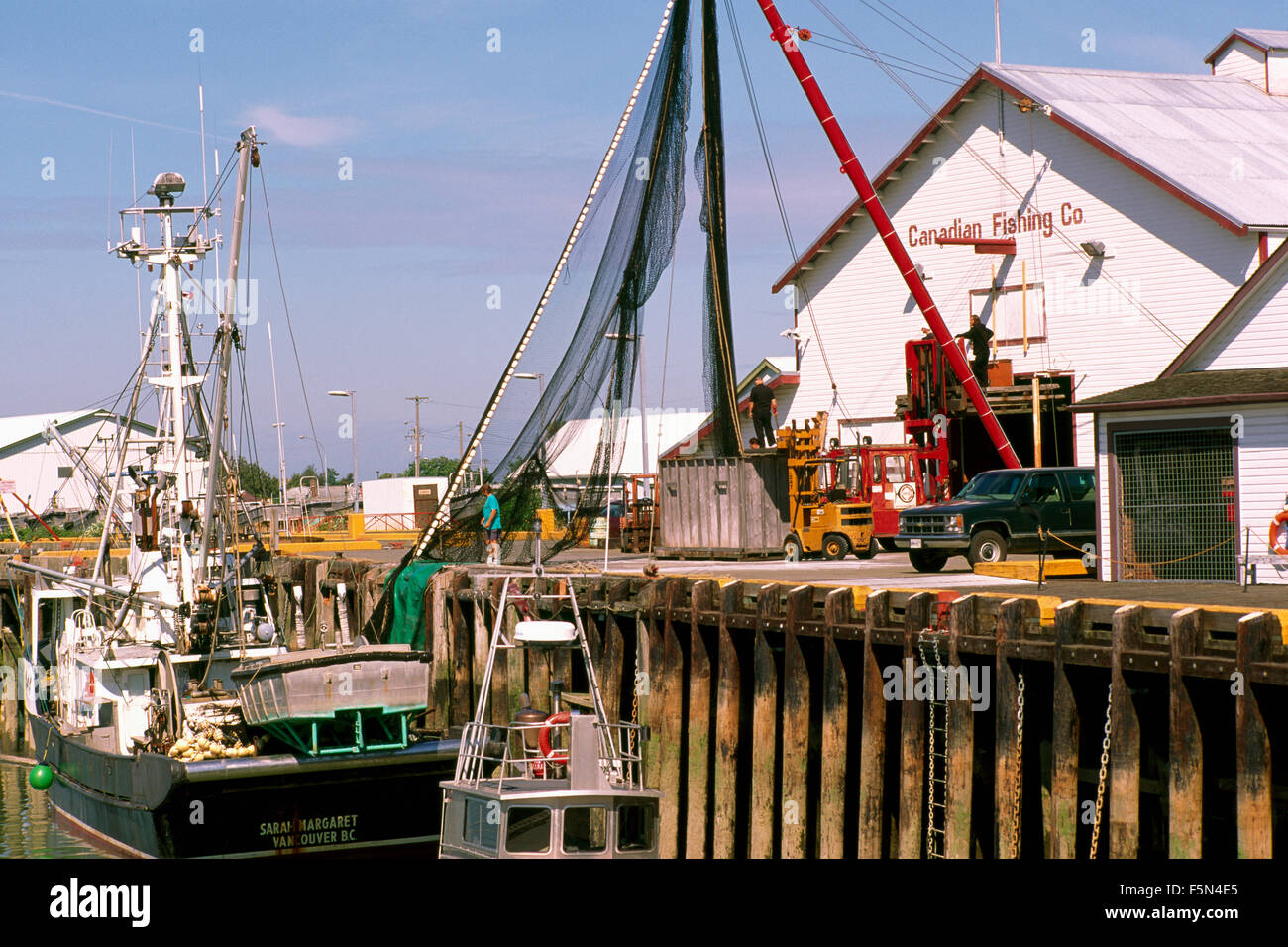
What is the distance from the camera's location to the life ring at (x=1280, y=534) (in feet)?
71.9

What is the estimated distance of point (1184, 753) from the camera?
12703 mm

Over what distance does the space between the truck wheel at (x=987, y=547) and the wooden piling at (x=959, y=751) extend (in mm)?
11888

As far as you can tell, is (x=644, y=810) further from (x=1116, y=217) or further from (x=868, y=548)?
(x=1116, y=217)

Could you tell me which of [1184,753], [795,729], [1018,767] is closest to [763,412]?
[795,729]

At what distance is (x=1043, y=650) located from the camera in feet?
46.8

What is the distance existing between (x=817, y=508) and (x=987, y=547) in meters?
6.99

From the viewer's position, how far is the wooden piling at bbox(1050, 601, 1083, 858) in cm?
1357

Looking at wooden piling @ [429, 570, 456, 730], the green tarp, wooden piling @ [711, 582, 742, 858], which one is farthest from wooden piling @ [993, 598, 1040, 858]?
the green tarp

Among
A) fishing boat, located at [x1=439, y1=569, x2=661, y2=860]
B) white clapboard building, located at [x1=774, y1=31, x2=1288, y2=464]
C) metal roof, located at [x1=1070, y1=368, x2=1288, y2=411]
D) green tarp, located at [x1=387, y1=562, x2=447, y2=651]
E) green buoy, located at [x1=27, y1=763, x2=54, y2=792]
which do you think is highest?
white clapboard building, located at [x1=774, y1=31, x2=1288, y2=464]

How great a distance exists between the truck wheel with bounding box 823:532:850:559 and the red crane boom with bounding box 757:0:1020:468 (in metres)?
4.59

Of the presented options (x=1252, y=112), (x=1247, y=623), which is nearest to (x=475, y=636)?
(x=1247, y=623)

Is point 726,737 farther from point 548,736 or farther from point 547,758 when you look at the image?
point 547,758

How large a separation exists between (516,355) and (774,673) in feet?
25.8

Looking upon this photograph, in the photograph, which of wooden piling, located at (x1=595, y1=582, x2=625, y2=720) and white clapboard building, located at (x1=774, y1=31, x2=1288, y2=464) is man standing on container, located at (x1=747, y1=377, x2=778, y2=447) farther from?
wooden piling, located at (x1=595, y1=582, x2=625, y2=720)
